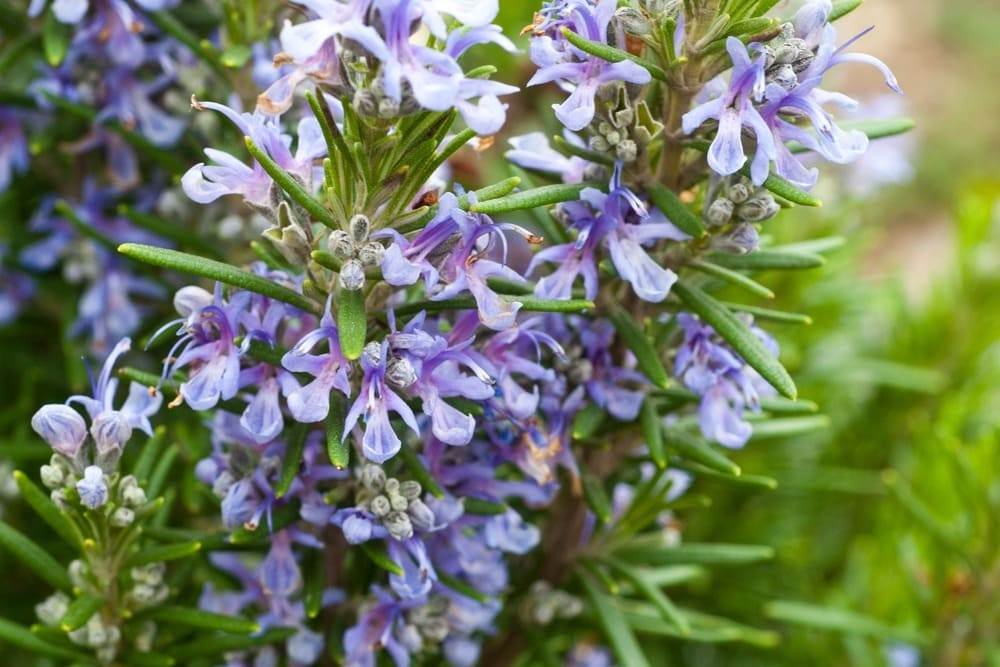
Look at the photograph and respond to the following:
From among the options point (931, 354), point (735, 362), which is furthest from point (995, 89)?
point (735, 362)

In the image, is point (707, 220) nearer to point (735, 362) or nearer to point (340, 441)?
point (735, 362)

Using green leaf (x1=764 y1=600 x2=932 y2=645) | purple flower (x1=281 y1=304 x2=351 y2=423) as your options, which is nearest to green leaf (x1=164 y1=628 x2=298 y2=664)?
purple flower (x1=281 y1=304 x2=351 y2=423)

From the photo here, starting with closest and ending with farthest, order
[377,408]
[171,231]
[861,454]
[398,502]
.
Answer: [377,408] < [398,502] < [171,231] < [861,454]

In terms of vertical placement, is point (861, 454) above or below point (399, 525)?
below

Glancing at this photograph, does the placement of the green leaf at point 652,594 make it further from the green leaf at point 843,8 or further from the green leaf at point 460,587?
the green leaf at point 843,8

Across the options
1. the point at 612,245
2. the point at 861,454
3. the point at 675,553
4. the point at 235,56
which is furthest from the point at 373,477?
the point at 861,454

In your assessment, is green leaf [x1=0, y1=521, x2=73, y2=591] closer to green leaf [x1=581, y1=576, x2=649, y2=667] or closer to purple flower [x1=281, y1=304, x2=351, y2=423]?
purple flower [x1=281, y1=304, x2=351, y2=423]

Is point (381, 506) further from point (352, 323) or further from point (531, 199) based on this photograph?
point (531, 199)

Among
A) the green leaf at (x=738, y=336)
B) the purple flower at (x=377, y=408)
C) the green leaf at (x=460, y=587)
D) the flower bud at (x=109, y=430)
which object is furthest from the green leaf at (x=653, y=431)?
the flower bud at (x=109, y=430)
